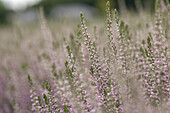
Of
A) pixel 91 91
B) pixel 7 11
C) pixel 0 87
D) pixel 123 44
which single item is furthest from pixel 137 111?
pixel 7 11

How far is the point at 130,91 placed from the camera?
2.57 metres

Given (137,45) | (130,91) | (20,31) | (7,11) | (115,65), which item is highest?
(7,11)

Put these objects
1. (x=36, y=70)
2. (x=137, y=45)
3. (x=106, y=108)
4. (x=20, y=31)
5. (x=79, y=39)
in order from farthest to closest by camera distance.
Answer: (x=20, y=31)
(x=36, y=70)
(x=137, y=45)
(x=79, y=39)
(x=106, y=108)

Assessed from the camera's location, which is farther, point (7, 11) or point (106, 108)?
point (7, 11)

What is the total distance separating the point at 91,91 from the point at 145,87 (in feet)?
2.47

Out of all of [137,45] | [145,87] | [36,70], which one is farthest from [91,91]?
[36,70]

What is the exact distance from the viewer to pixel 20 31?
650cm

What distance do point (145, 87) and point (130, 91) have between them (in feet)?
0.71

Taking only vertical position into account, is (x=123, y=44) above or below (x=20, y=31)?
below

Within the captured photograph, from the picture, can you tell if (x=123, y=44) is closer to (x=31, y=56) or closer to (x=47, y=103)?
(x=47, y=103)

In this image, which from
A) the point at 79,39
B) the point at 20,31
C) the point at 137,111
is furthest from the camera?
the point at 20,31

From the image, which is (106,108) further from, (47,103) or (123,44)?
(123,44)

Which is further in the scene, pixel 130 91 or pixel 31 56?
pixel 31 56

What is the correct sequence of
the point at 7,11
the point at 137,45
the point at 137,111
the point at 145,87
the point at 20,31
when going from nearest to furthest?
the point at 137,111 → the point at 145,87 → the point at 137,45 → the point at 20,31 → the point at 7,11
